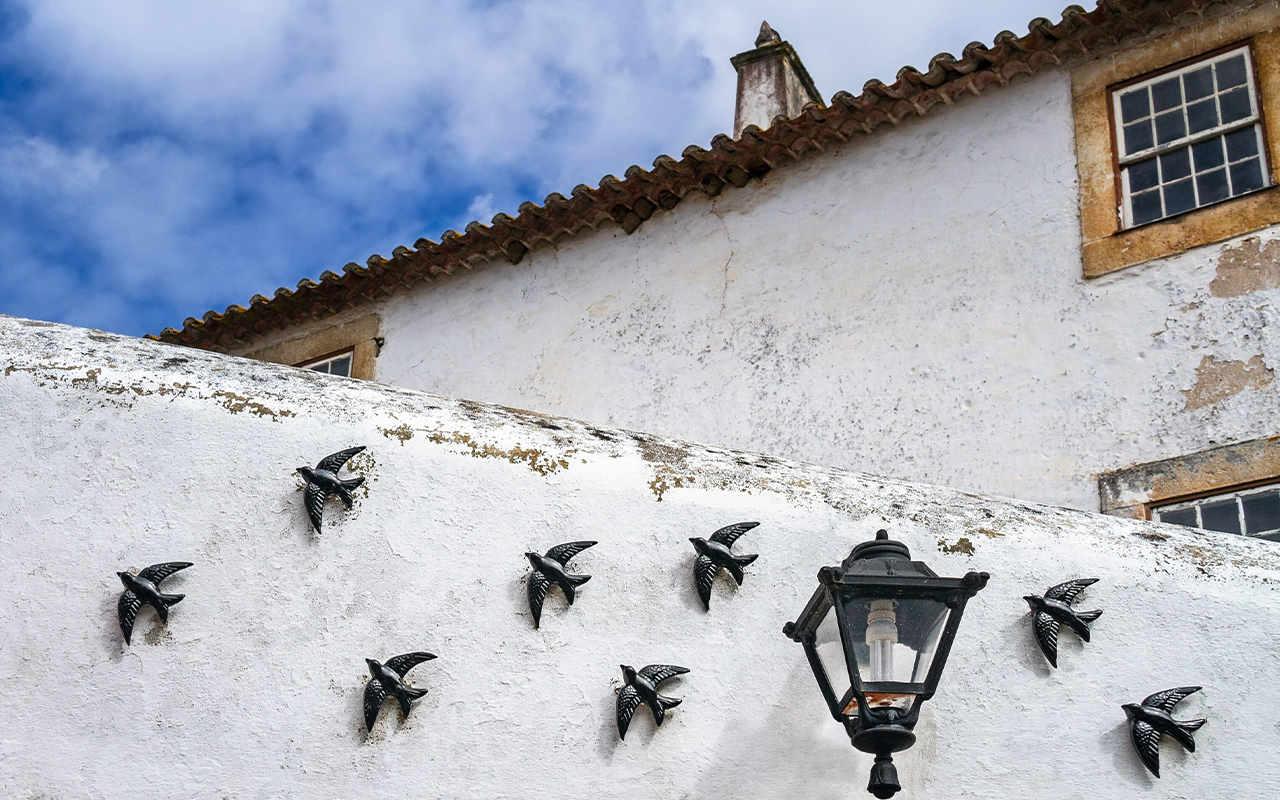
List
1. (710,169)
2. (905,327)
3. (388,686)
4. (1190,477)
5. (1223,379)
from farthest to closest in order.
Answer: (710,169) → (905,327) → (1223,379) → (1190,477) → (388,686)

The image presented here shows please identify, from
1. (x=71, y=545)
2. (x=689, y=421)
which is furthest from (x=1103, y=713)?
(x=689, y=421)

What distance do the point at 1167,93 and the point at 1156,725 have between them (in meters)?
4.26

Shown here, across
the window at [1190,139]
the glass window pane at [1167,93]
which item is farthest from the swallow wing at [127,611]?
the glass window pane at [1167,93]

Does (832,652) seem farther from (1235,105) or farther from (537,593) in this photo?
(1235,105)

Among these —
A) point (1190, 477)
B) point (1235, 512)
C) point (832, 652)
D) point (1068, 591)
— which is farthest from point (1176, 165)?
point (832, 652)

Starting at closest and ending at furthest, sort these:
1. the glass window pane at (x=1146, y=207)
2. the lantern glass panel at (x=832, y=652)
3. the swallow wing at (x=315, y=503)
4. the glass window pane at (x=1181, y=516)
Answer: the lantern glass panel at (x=832, y=652) → the swallow wing at (x=315, y=503) → the glass window pane at (x=1181, y=516) → the glass window pane at (x=1146, y=207)

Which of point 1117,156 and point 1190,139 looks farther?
point 1117,156

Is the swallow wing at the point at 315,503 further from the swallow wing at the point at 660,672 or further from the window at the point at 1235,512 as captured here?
the window at the point at 1235,512

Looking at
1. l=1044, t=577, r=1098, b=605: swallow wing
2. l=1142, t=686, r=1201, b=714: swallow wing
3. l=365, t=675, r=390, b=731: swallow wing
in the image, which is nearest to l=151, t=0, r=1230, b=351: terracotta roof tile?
l=1044, t=577, r=1098, b=605: swallow wing

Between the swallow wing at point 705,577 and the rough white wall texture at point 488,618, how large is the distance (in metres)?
0.04

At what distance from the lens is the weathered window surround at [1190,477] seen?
5074mm

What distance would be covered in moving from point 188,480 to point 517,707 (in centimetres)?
103

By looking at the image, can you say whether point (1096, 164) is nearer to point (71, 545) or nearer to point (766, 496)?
point (766, 496)

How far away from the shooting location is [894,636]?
8.70 feet
